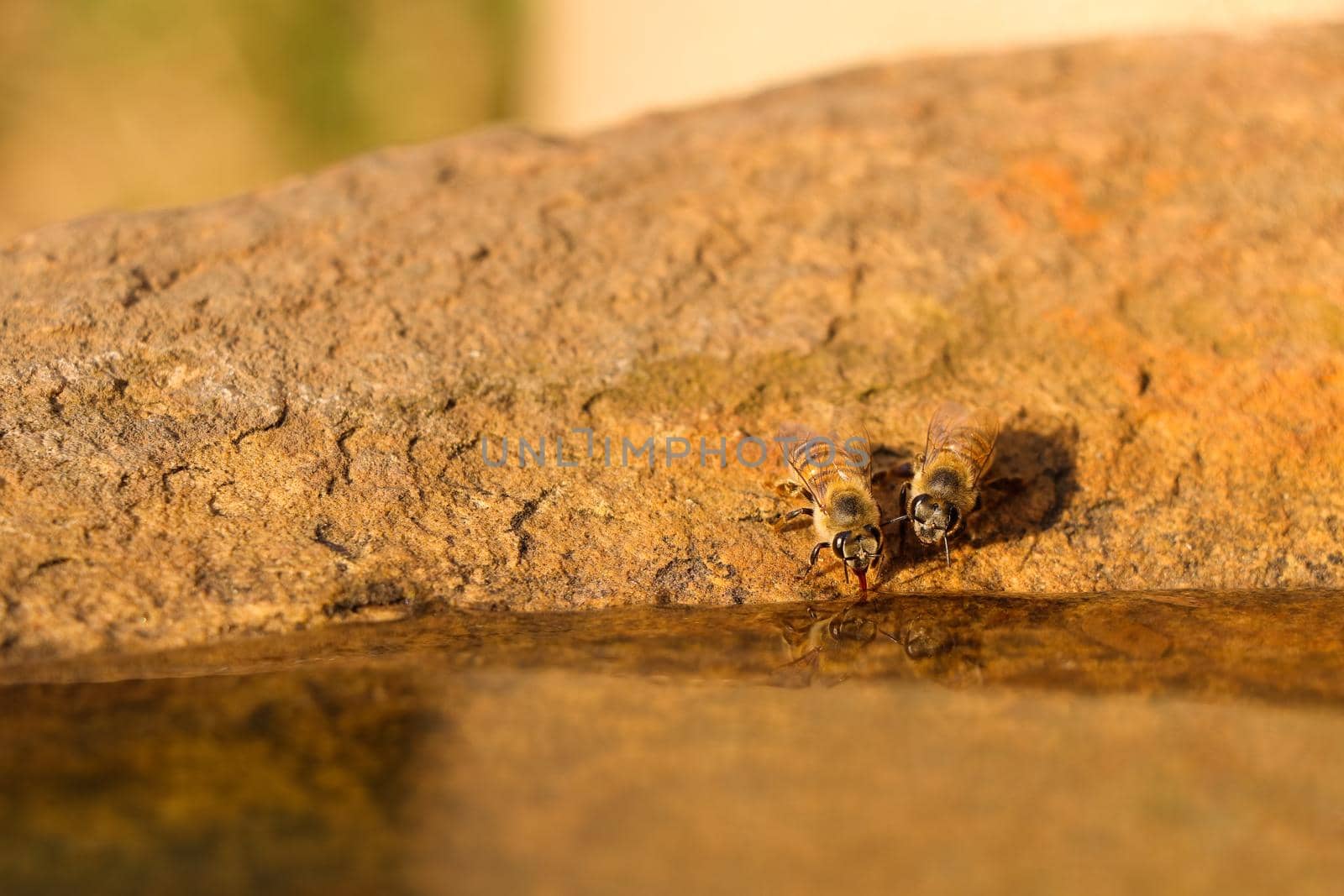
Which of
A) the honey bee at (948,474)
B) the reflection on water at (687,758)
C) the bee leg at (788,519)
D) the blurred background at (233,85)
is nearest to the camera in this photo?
the reflection on water at (687,758)

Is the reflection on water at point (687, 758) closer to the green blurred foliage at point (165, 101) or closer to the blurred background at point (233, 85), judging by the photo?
the blurred background at point (233, 85)

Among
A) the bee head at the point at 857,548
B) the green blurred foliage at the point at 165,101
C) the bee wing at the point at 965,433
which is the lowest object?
the bee head at the point at 857,548

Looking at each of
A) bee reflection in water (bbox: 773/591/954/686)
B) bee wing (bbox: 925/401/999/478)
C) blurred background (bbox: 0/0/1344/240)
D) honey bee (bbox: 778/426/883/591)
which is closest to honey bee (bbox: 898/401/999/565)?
bee wing (bbox: 925/401/999/478)

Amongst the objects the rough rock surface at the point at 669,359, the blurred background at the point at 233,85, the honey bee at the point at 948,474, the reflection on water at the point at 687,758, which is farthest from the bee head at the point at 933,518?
the blurred background at the point at 233,85

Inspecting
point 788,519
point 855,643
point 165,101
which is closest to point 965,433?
point 788,519

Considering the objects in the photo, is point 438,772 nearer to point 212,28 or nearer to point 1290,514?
point 1290,514

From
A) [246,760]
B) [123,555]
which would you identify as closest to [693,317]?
[123,555]

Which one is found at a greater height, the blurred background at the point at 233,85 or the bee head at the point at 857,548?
the blurred background at the point at 233,85
